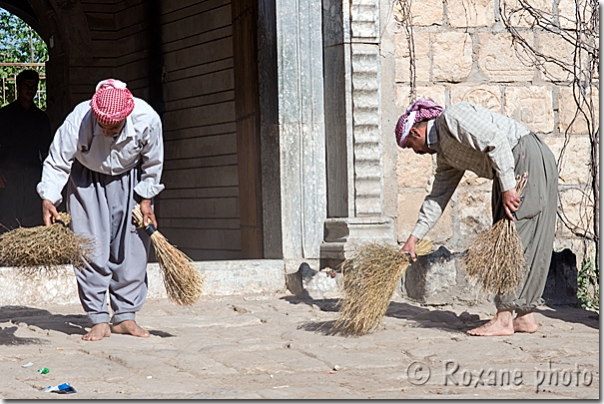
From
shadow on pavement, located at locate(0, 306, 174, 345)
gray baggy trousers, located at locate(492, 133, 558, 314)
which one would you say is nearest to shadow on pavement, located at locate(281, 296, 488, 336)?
gray baggy trousers, located at locate(492, 133, 558, 314)

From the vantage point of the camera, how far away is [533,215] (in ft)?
16.1

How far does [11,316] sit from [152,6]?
5249 millimetres

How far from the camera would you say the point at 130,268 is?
5055 mm

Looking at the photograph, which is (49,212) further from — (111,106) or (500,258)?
(500,258)

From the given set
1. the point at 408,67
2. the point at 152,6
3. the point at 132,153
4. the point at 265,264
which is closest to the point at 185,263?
the point at 132,153

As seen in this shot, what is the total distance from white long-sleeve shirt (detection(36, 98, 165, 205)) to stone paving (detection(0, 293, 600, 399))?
0.87 meters

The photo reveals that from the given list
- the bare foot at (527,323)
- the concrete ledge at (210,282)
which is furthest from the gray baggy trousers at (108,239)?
the bare foot at (527,323)

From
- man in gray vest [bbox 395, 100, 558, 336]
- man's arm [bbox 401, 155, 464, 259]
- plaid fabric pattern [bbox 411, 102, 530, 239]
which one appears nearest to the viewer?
plaid fabric pattern [bbox 411, 102, 530, 239]

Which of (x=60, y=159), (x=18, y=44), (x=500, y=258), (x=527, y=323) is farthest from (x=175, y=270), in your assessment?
(x=18, y=44)

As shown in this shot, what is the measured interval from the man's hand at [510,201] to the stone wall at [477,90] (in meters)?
2.05

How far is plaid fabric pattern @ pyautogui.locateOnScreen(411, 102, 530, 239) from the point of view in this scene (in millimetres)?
4719

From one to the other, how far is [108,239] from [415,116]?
1.82m

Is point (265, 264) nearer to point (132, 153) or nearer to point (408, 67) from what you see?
point (408, 67)

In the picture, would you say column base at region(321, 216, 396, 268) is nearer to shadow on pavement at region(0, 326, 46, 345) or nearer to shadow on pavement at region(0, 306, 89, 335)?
shadow on pavement at region(0, 306, 89, 335)
